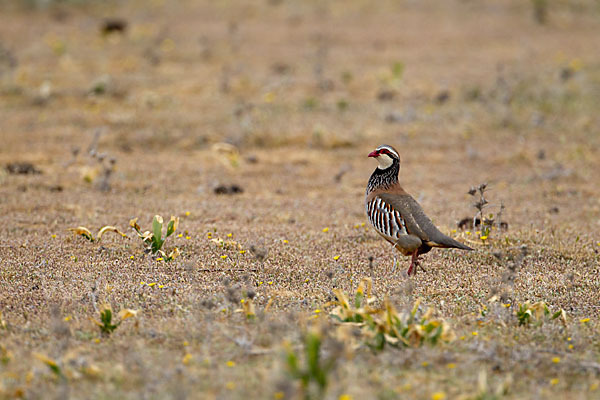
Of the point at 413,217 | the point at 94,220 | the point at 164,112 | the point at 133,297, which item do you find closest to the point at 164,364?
the point at 133,297

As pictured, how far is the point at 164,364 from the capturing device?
4516mm

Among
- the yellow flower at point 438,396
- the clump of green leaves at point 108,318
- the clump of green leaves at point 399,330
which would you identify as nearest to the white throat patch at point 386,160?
the clump of green leaves at point 399,330

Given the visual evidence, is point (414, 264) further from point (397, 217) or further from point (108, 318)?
point (108, 318)

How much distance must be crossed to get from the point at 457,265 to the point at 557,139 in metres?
7.49

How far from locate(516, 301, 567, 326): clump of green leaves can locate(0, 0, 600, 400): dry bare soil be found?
17 millimetres

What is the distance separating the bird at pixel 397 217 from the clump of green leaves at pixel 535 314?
0.90 metres

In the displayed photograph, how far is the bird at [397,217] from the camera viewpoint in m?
6.49

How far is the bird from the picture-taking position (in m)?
6.49

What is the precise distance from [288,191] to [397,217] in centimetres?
431

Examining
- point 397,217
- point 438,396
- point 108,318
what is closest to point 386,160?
point 397,217

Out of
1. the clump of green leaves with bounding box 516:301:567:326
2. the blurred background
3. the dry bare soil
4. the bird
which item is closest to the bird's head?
the bird

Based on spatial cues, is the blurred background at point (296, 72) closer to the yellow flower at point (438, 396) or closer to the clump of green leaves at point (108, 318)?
the clump of green leaves at point (108, 318)

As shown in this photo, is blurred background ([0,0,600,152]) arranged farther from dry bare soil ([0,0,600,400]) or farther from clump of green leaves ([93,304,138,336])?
clump of green leaves ([93,304,138,336])

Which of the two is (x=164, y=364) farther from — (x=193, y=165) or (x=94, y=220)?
(x=193, y=165)
